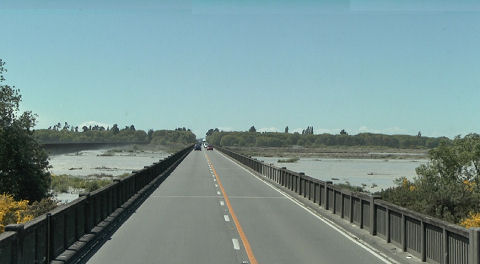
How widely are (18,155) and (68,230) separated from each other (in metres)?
21.7

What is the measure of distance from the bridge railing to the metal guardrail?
734cm

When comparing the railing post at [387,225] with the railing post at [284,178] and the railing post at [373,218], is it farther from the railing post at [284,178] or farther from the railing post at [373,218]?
the railing post at [284,178]

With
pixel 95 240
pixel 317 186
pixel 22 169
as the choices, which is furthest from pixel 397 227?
pixel 22 169

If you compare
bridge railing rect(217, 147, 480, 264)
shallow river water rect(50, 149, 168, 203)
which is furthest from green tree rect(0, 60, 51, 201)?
bridge railing rect(217, 147, 480, 264)

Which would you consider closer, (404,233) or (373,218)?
(404,233)

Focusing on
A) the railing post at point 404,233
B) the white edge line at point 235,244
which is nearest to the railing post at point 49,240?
the white edge line at point 235,244

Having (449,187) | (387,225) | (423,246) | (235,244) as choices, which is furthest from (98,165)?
(423,246)

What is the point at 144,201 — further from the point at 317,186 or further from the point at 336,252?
the point at 336,252

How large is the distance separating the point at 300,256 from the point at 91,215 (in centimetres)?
624

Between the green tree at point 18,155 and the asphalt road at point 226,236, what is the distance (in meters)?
10.9

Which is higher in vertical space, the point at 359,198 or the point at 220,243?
the point at 359,198

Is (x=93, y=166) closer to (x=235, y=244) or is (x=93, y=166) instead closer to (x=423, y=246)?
(x=235, y=244)

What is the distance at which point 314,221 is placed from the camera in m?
17.9

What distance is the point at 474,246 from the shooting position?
841cm
